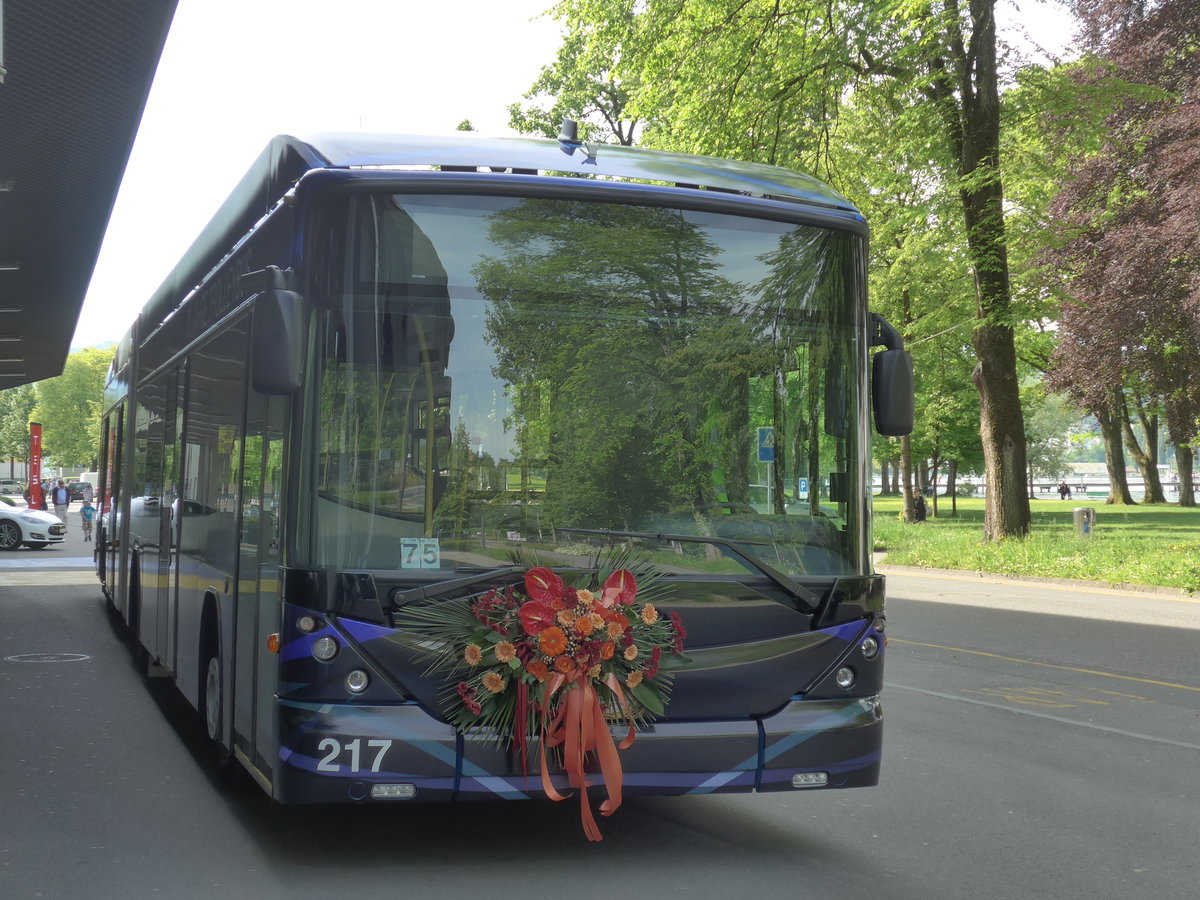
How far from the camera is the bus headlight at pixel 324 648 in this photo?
17.7 ft

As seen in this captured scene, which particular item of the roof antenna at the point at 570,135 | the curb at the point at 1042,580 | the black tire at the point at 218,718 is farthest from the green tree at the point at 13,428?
the roof antenna at the point at 570,135

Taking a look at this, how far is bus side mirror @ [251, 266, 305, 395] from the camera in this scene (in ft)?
17.7

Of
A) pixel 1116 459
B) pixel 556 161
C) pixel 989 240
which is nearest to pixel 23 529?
pixel 989 240

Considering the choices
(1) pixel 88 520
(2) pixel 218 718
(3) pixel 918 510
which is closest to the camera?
(2) pixel 218 718

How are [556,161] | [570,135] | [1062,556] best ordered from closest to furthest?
[556,161]
[570,135]
[1062,556]

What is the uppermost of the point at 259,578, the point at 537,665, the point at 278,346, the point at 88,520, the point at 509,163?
the point at 509,163

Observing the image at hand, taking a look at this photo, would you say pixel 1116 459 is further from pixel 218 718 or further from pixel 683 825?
pixel 218 718

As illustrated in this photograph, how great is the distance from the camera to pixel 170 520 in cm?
932

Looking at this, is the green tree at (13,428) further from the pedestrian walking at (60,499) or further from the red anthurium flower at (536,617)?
the red anthurium flower at (536,617)

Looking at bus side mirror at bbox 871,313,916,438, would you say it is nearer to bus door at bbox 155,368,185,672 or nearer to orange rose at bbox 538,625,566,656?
orange rose at bbox 538,625,566,656

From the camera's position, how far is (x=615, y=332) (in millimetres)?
5879

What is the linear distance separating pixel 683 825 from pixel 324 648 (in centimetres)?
211

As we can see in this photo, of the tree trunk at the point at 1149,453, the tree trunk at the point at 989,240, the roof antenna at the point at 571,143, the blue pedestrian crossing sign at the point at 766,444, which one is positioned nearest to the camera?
the blue pedestrian crossing sign at the point at 766,444

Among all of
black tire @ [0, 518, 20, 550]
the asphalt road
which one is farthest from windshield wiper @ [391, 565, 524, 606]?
black tire @ [0, 518, 20, 550]
